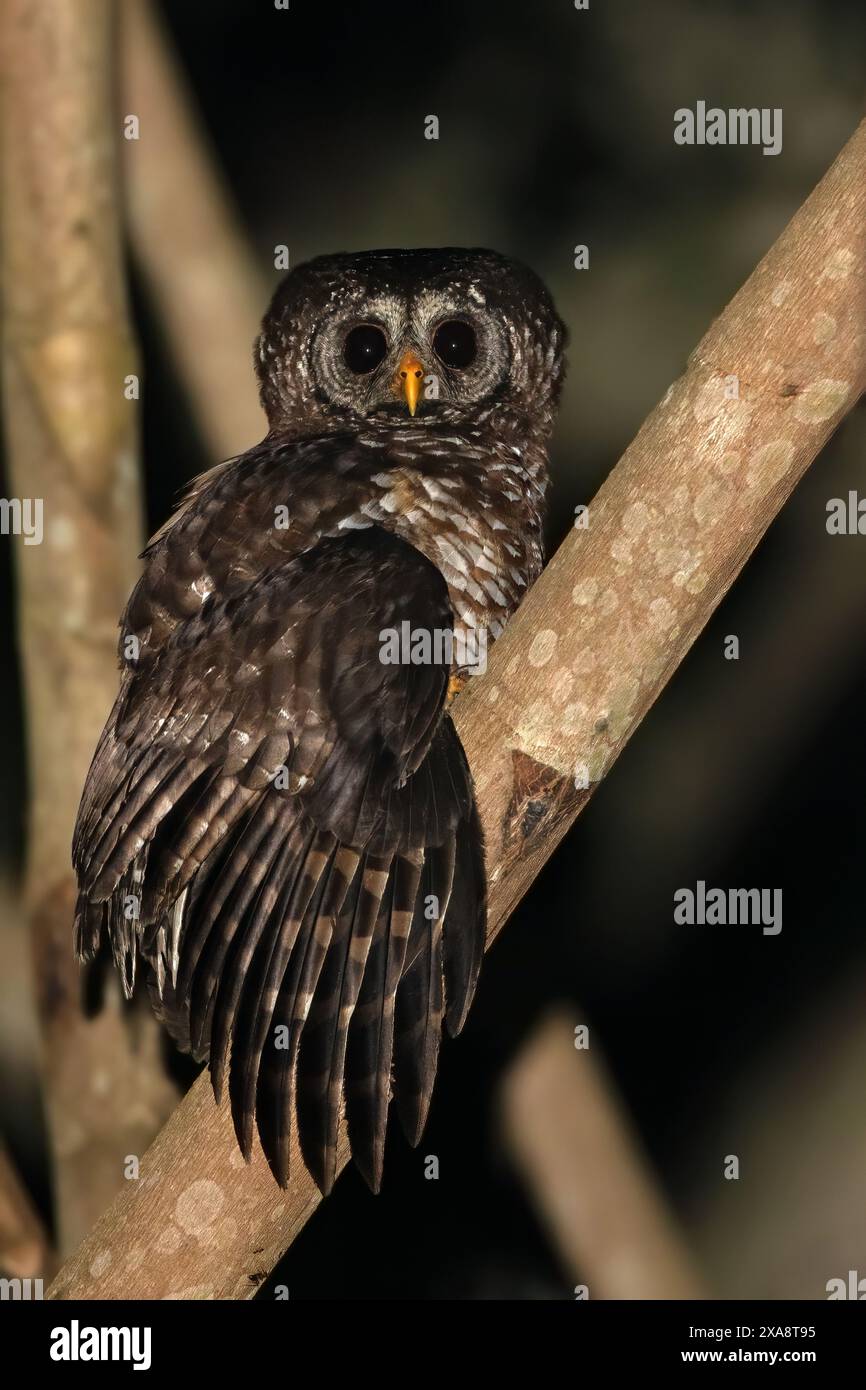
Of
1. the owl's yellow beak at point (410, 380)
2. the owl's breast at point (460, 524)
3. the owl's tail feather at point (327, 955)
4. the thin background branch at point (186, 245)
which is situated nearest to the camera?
the owl's tail feather at point (327, 955)

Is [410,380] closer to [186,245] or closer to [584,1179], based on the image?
[186,245]

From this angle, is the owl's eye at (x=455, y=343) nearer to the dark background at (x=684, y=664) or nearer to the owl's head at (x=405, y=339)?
the owl's head at (x=405, y=339)

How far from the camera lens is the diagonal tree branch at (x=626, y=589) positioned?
2.25m

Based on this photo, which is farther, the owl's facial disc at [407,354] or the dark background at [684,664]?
the dark background at [684,664]

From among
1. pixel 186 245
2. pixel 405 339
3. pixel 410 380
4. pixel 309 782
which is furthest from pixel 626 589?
pixel 186 245

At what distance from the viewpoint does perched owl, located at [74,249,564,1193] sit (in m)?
2.23

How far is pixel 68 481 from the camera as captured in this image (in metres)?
3.96

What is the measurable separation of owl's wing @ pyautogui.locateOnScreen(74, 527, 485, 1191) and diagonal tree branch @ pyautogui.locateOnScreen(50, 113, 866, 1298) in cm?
11

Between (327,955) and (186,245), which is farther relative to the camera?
(186,245)

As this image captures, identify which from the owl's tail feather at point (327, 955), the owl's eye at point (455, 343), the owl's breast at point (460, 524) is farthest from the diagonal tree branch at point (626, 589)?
the owl's eye at point (455, 343)

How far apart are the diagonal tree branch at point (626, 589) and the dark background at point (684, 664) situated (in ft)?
6.58

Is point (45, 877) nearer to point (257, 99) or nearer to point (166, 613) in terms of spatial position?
point (166, 613)

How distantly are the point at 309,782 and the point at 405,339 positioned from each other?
1.30 meters
